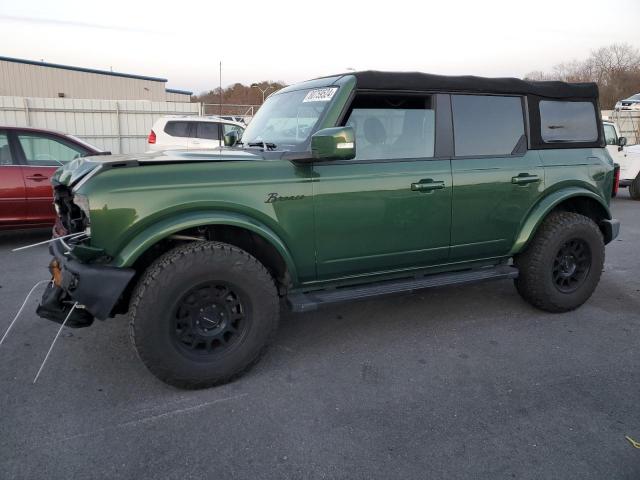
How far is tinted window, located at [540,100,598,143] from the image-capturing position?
4125 mm

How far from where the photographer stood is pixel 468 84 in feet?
12.4

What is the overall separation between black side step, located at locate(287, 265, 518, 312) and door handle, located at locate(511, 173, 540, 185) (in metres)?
0.71

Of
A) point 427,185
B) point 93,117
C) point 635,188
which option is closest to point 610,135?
point 635,188

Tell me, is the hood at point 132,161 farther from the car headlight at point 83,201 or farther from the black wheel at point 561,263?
the black wheel at point 561,263

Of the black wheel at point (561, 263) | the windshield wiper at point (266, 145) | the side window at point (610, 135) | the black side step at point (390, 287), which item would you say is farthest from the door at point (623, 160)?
the windshield wiper at point (266, 145)

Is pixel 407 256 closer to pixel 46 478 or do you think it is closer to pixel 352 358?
pixel 352 358

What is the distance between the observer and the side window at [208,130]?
40.8 feet

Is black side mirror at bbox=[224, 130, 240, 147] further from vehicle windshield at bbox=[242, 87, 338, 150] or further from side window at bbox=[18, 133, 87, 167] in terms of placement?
side window at bbox=[18, 133, 87, 167]

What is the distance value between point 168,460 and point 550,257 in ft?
10.7

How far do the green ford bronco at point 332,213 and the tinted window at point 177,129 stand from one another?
28.2 ft

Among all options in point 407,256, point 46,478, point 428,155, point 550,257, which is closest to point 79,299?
point 46,478

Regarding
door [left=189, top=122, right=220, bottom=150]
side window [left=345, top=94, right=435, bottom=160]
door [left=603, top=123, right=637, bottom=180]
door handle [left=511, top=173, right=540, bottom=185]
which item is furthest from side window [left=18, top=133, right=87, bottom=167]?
door [left=603, top=123, right=637, bottom=180]

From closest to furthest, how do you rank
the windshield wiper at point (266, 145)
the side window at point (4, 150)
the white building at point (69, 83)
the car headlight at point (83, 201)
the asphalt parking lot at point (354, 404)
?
the asphalt parking lot at point (354, 404) < the car headlight at point (83, 201) < the windshield wiper at point (266, 145) < the side window at point (4, 150) < the white building at point (69, 83)

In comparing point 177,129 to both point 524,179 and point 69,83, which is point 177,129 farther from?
point 69,83
